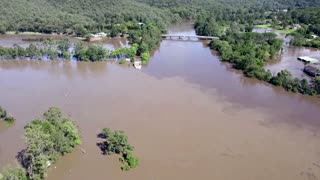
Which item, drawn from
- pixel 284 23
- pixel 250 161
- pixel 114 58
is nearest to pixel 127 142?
pixel 250 161

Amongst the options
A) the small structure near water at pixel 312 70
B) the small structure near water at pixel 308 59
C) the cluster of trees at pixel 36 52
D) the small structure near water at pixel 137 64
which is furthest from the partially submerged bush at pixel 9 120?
the small structure near water at pixel 308 59

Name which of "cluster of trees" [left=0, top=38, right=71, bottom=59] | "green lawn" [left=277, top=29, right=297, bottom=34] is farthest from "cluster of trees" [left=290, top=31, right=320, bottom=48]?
"cluster of trees" [left=0, top=38, right=71, bottom=59]

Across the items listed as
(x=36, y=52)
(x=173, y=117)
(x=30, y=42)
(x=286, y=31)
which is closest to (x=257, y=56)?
(x=173, y=117)

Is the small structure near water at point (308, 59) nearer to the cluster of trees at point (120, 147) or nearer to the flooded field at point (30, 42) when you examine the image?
the flooded field at point (30, 42)

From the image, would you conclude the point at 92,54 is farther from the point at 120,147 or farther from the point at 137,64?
the point at 120,147

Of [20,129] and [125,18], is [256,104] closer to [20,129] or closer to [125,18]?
[20,129]
